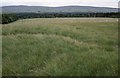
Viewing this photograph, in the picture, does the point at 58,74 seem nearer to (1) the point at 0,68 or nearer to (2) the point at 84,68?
(2) the point at 84,68

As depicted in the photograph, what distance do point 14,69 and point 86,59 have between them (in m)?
2.55

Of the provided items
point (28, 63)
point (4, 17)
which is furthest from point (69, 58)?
point (4, 17)

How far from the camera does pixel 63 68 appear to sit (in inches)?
291

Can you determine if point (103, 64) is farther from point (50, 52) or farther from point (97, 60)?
point (50, 52)

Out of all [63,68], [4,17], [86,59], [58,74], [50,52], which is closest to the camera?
[58,74]

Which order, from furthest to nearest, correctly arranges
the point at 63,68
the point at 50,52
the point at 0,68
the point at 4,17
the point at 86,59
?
the point at 4,17
the point at 50,52
the point at 86,59
the point at 0,68
the point at 63,68

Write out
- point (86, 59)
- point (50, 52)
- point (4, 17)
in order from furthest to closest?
point (4, 17), point (50, 52), point (86, 59)

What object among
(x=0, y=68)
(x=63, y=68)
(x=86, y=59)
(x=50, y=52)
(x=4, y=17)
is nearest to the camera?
(x=63, y=68)

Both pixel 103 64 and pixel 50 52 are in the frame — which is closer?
pixel 103 64

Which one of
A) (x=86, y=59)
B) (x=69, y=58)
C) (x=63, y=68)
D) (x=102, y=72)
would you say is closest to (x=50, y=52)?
(x=69, y=58)

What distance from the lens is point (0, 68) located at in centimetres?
797

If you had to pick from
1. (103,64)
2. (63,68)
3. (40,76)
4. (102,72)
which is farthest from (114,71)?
(40,76)

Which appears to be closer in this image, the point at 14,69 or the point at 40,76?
the point at 40,76

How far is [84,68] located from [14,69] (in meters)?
2.24
